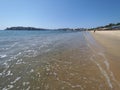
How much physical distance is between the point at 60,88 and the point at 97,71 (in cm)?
275

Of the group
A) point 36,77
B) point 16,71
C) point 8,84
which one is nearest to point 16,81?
point 8,84

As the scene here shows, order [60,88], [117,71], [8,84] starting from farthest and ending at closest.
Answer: [117,71]
[8,84]
[60,88]

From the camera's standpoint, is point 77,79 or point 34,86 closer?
point 34,86

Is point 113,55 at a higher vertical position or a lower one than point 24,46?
higher

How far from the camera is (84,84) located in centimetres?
523

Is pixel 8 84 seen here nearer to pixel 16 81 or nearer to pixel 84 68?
pixel 16 81

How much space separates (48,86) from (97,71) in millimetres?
3015

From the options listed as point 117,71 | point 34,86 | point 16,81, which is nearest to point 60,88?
point 34,86

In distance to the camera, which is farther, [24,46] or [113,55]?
[24,46]

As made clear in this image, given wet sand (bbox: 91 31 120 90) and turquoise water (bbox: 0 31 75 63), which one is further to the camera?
turquoise water (bbox: 0 31 75 63)

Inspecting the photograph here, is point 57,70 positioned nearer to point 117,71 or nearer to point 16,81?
point 16,81

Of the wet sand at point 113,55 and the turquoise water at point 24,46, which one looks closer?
the wet sand at point 113,55

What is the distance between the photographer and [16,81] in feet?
18.0

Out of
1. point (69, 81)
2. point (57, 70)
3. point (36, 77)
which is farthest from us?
point (57, 70)
